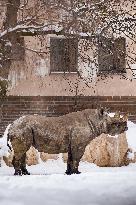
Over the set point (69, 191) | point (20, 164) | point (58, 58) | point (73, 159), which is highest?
point (58, 58)

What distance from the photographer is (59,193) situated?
190 inches

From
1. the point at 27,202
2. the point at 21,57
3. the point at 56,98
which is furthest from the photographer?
the point at 56,98

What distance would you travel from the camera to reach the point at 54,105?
65.3 feet

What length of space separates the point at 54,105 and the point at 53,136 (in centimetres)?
1025

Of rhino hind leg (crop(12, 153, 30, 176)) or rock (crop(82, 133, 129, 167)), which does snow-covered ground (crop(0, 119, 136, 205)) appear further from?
rock (crop(82, 133, 129, 167))

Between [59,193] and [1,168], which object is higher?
[59,193]

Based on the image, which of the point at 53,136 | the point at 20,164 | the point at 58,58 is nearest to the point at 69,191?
the point at 53,136

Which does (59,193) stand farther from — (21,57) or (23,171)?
(21,57)

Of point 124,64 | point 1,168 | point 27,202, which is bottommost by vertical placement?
point 1,168

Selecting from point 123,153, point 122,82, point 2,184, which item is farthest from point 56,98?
point 2,184

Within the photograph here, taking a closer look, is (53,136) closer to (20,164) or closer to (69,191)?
(20,164)

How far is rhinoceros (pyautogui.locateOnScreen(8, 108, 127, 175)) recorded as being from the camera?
9.67m

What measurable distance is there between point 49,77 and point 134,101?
3.18 m

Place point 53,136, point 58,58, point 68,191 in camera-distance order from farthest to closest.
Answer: point 58,58
point 53,136
point 68,191
